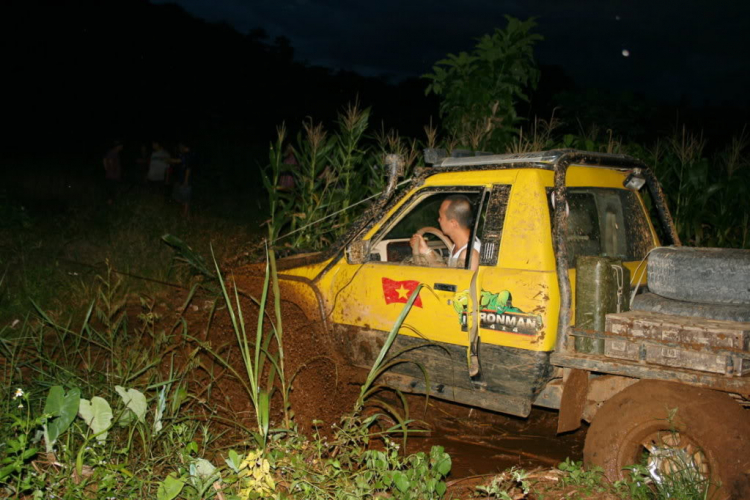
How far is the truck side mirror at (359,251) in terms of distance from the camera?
13.6 ft

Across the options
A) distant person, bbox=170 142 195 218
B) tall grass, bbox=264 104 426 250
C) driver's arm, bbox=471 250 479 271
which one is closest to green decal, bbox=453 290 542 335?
driver's arm, bbox=471 250 479 271

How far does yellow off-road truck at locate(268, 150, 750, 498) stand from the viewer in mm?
3119

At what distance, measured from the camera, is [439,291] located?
3799 millimetres

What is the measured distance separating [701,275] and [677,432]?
0.95 metres

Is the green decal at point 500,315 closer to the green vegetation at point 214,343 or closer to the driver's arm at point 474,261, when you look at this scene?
the driver's arm at point 474,261

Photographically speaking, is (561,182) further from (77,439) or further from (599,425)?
(77,439)

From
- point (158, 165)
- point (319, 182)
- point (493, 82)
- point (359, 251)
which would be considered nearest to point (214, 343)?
point (359, 251)

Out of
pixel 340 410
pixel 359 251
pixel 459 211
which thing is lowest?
pixel 340 410

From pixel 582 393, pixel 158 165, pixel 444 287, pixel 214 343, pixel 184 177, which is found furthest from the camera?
pixel 158 165

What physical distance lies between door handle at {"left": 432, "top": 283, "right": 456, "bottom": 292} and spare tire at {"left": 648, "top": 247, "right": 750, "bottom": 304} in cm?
124

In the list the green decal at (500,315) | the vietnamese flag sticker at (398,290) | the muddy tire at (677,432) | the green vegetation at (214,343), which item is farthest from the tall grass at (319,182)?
the muddy tire at (677,432)

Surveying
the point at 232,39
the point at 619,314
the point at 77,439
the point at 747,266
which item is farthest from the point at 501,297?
the point at 232,39

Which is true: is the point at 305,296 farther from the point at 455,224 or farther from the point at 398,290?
the point at 455,224

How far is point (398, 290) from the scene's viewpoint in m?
3.98
